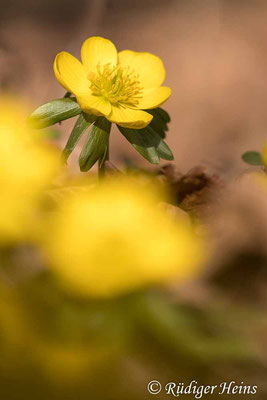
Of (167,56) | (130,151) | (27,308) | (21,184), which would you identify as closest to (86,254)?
(27,308)

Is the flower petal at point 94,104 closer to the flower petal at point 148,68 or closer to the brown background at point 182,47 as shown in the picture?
the flower petal at point 148,68

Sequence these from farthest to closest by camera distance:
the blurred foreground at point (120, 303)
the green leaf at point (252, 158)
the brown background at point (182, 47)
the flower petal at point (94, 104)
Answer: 1. the brown background at point (182, 47)
2. the green leaf at point (252, 158)
3. the flower petal at point (94, 104)
4. the blurred foreground at point (120, 303)

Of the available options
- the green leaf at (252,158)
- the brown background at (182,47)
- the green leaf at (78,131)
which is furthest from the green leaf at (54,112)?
the brown background at (182,47)

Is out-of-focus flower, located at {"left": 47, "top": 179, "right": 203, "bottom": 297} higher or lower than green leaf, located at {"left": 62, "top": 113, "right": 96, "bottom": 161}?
lower

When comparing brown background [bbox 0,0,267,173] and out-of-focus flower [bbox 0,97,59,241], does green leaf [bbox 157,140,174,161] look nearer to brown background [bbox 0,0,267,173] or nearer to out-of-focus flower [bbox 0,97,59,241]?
out-of-focus flower [bbox 0,97,59,241]

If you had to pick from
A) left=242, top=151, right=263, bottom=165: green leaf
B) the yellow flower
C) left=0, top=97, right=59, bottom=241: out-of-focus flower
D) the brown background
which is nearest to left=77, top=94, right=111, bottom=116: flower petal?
the yellow flower

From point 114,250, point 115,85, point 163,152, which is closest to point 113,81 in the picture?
point 115,85
